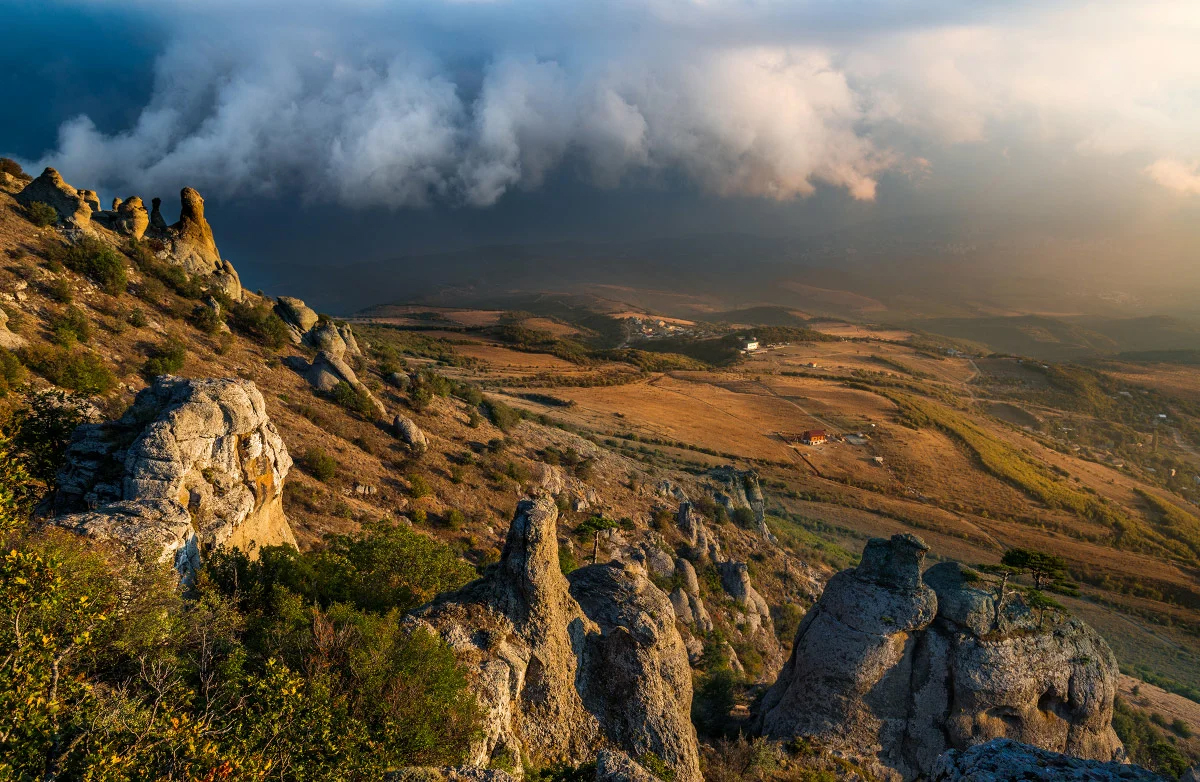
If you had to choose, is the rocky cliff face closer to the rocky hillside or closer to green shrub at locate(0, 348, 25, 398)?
the rocky hillside

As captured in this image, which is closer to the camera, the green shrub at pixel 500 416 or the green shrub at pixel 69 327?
the green shrub at pixel 69 327

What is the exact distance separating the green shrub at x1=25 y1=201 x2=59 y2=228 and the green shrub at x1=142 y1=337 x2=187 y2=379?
8.02 m

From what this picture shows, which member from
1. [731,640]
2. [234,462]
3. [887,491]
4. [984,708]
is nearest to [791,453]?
[887,491]

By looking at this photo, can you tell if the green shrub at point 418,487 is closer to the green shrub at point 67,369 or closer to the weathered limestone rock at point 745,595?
the green shrub at point 67,369

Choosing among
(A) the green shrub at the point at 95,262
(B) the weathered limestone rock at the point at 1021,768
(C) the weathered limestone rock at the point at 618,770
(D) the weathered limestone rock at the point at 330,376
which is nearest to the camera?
(B) the weathered limestone rock at the point at 1021,768

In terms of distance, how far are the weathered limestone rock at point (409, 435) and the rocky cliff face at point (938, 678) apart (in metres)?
19.6

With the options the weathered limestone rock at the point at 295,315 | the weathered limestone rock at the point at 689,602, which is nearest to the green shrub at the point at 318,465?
the weathered limestone rock at the point at 295,315

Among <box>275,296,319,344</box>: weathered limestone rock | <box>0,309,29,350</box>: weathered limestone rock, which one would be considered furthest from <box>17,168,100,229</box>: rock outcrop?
<box>0,309,29,350</box>: weathered limestone rock

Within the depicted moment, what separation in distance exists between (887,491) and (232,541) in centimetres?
6164

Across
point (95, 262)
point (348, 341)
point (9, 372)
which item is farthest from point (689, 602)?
point (95, 262)

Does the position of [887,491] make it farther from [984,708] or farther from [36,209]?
[36,209]

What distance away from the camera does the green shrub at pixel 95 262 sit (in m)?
23.8

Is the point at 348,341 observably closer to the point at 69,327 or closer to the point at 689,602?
the point at 69,327

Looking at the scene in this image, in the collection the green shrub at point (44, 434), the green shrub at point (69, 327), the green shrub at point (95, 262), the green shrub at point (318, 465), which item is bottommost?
the green shrub at point (318, 465)
